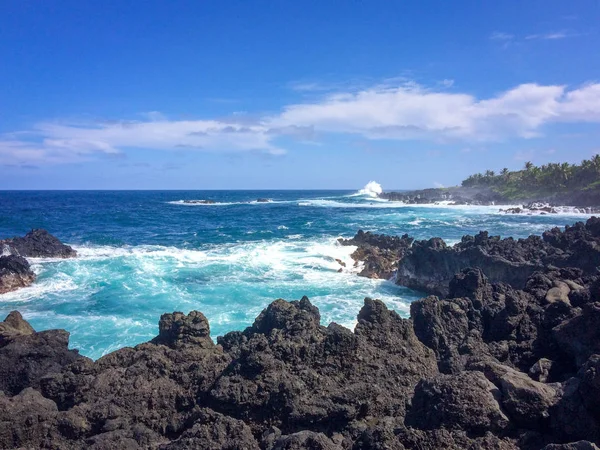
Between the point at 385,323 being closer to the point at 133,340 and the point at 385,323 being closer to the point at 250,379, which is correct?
the point at 250,379

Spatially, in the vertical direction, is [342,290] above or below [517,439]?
below

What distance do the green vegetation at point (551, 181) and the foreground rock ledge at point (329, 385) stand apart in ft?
262

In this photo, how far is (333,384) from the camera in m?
7.30

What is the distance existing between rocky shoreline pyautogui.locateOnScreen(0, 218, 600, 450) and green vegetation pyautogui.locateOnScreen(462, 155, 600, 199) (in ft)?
261

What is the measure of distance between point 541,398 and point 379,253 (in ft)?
78.7

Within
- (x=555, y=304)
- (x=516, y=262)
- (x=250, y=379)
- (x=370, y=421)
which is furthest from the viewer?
(x=516, y=262)

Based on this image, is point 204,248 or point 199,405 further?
point 204,248

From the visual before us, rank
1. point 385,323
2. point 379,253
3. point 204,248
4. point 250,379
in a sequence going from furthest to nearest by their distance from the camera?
point 204,248 → point 379,253 → point 385,323 → point 250,379

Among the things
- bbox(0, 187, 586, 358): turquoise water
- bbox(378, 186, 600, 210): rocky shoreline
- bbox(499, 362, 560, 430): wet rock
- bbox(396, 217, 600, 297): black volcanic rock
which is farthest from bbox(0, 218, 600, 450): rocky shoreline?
bbox(378, 186, 600, 210): rocky shoreline

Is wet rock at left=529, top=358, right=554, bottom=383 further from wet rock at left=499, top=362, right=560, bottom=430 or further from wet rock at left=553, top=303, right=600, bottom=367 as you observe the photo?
wet rock at left=499, top=362, right=560, bottom=430

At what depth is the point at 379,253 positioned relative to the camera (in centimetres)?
2989

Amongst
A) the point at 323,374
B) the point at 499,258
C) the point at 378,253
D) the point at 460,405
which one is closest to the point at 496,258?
the point at 499,258

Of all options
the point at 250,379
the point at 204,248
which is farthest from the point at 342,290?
the point at 204,248

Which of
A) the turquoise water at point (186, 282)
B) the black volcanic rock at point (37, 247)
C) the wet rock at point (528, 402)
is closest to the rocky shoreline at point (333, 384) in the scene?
the wet rock at point (528, 402)
